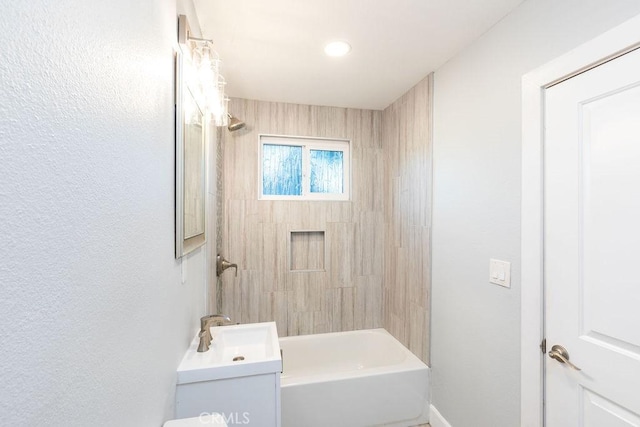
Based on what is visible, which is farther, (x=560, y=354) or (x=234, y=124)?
(x=234, y=124)

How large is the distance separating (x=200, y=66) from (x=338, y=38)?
2.81ft

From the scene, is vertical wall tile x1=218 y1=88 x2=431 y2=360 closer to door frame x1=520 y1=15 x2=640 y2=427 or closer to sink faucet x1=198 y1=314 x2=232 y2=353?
door frame x1=520 y1=15 x2=640 y2=427

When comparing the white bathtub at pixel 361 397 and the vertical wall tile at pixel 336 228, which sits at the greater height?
the vertical wall tile at pixel 336 228

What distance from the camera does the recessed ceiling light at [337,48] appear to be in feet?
5.96

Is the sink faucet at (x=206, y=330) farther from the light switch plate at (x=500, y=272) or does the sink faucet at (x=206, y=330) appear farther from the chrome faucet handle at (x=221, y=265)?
the light switch plate at (x=500, y=272)

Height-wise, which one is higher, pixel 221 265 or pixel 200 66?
pixel 200 66

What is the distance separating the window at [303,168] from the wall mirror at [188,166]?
1167 mm

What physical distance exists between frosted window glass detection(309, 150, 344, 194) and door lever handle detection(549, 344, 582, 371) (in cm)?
206

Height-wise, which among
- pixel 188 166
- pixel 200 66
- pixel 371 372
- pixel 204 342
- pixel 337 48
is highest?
pixel 337 48

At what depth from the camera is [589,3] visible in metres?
1.14

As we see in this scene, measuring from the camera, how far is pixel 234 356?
1534 millimetres

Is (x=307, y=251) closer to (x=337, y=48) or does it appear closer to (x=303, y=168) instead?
(x=303, y=168)

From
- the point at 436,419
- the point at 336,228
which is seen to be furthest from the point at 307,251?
the point at 436,419

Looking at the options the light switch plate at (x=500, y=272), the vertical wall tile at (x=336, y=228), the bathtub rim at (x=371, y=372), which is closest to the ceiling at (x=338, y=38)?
the vertical wall tile at (x=336, y=228)
